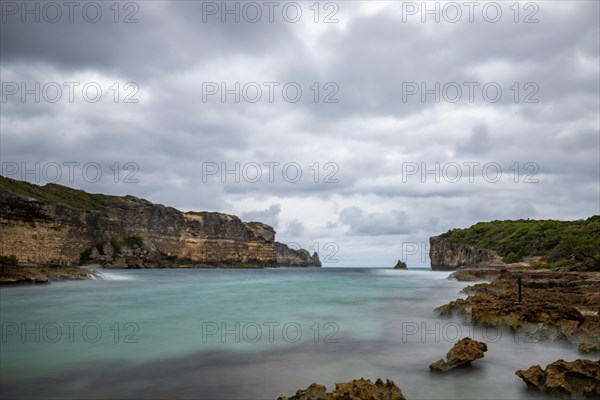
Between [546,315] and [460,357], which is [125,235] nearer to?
[546,315]

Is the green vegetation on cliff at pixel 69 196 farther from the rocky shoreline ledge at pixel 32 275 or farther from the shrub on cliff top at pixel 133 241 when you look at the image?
the rocky shoreline ledge at pixel 32 275

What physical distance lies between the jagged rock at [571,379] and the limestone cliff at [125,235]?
2368 inches

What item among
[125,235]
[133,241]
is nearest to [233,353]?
[125,235]

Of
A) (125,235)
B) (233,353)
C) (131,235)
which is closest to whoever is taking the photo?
(233,353)

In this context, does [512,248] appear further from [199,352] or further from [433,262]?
[199,352]

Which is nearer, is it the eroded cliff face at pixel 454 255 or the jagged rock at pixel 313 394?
the jagged rock at pixel 313 394

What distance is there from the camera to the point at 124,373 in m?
10.3

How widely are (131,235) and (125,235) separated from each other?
1.77 m

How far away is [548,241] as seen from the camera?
62.4 m

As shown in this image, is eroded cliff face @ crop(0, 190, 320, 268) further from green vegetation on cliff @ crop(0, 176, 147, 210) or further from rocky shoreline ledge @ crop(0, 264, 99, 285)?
rocky shoreline ledge @ crop(0, 264, 99, 285)

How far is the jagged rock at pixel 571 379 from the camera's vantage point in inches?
302

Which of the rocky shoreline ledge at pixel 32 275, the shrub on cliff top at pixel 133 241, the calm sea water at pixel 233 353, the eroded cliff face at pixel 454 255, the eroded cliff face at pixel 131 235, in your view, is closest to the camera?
the calm sea water at pixel 233 353

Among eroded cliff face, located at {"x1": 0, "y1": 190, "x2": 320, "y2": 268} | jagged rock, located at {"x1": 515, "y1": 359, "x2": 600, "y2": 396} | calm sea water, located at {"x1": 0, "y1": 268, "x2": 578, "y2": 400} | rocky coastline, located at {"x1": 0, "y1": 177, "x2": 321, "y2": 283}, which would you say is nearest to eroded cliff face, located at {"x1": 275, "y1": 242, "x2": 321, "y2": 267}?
rocky coastline, located at {"x1": 0, "y1": 177, "x2": 321, "y2": 283}

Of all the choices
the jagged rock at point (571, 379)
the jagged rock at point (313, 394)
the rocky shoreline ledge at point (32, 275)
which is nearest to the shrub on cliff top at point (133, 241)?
the rocky shoreline ledge at point (32, 275)
